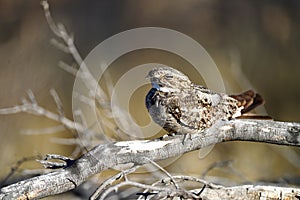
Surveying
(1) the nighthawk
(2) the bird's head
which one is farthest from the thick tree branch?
(2) the bird's head

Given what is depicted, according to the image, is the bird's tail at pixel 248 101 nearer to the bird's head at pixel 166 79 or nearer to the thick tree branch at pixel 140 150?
the thick tree branch at pixel 140 150

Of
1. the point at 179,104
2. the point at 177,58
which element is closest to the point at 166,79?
the point at 179,104

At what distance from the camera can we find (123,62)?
15.0 feet

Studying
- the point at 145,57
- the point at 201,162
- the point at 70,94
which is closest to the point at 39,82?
the point at 70,94

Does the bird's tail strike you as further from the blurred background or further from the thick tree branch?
the blurred background

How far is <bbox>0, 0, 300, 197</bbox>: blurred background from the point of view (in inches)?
152

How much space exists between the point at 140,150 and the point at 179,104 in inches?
8.5

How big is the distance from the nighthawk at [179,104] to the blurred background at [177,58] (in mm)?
1705

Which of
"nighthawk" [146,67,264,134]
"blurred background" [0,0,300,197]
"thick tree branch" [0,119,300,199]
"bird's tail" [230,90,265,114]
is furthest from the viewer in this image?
"blurred background" [0,0,300,197]

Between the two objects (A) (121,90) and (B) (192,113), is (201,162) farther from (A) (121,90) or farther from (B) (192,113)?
(B) (192,113)

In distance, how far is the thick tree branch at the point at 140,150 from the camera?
153 cm

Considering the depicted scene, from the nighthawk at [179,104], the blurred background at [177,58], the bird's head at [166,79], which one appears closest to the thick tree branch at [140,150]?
the nighthawk at [179,104]

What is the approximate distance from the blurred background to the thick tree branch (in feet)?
5.53

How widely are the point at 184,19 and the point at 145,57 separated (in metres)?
0.62
